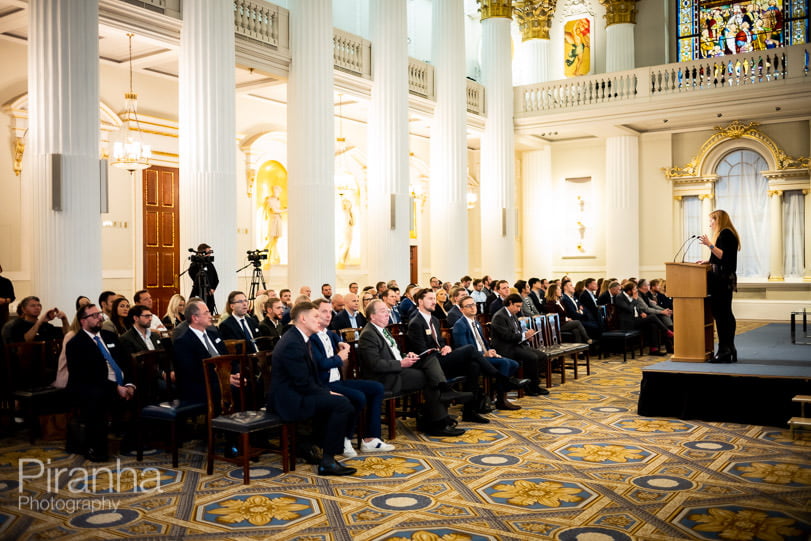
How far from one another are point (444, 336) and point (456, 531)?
399 cm

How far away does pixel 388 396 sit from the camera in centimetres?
630

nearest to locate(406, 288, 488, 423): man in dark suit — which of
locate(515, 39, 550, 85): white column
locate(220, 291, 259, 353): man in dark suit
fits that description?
locate(220, 291, 259, 353): man in dark suit

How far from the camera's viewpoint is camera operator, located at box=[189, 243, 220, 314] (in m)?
9.53

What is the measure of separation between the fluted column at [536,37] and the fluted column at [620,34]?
5.89 feet

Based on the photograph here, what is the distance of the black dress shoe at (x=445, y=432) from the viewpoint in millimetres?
6496

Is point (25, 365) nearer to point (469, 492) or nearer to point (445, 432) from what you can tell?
point (445, 432)

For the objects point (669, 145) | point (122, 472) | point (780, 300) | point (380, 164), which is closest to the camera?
point (122, 472)

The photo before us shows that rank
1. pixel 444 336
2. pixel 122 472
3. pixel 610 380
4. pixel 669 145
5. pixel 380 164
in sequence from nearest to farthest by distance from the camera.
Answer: pixel 122 472
pixel 444 336
pixel 610 380
pixel 380 164
pixel 669 145

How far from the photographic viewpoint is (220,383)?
17.9 ft

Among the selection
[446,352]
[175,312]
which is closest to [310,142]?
[175,312]

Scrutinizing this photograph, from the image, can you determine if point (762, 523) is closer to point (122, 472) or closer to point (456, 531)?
point (456, 531)

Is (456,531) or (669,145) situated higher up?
(669,145)

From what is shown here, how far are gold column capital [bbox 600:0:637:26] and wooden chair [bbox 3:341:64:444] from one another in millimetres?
18466

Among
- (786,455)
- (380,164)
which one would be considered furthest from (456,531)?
(380,164)
